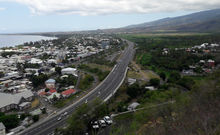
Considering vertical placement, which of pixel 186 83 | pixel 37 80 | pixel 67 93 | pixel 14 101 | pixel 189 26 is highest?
pixel 189 26

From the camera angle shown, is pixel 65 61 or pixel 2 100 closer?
pixel 2 100

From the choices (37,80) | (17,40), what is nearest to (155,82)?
(37,80)

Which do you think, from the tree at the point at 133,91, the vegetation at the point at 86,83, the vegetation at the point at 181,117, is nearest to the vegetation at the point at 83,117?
the vegetation at the point at 181,117

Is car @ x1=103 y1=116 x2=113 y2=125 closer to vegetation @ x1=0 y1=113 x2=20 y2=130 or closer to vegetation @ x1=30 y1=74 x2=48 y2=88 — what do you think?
vegetation @ x1=0 y1=113 x2=20 y2=130

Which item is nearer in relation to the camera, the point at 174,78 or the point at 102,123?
the point at 102,123

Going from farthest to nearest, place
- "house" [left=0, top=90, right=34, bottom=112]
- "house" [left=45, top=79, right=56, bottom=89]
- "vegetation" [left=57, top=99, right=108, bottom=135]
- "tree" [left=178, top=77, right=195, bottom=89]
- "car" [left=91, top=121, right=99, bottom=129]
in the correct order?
"house" [left=45, top=79, right=56, bottom=89] → "tree" [left=178, top=77, right=195, bottom=89] → "house" [left=0, top=90, right=34, bottom=112] → "car" [left=91, top=121, right=99, bottom=129] → "vegetation" [left=57, top=99, right=108, bottom=135]

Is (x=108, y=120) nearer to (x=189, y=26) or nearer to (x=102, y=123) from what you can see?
(x=102, y=123)

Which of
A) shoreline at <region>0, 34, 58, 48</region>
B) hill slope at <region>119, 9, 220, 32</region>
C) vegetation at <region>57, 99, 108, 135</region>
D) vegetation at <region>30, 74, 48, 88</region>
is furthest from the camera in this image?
hill slope at <region>119, 9, 220, 32</region>

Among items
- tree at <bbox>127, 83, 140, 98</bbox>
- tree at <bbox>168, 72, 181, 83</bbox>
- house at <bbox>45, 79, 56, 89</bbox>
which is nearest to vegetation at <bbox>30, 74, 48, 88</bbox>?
house at <bbox>45, 79, 56, 89</bbox>

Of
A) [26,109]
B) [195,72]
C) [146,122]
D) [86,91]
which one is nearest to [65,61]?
A: [86,91]

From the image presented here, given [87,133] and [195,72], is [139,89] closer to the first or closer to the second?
[87,133]

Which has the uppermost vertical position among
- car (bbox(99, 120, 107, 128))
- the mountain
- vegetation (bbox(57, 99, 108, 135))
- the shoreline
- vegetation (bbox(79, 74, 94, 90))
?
the mountain
